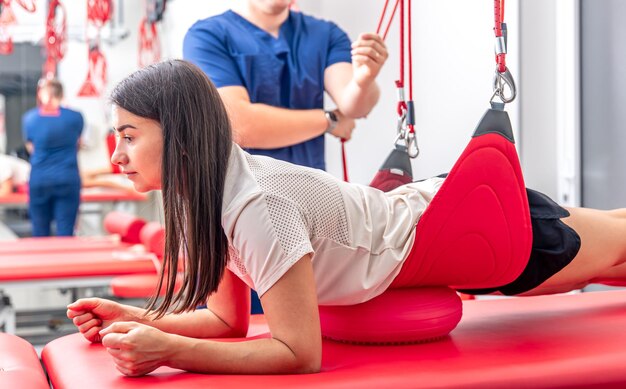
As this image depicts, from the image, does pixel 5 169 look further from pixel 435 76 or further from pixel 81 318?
pixel 81 318

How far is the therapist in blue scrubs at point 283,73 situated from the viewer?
75.4 inches

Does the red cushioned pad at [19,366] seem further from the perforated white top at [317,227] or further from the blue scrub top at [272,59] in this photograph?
the blue scrub top at [272,59]

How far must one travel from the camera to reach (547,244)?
5.17 ft

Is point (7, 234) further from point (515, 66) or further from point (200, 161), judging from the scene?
point (200, 161)

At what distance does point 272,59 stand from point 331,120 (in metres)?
0.21

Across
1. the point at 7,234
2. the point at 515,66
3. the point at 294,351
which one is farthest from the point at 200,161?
the point at 7,234

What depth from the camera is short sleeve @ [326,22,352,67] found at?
6.96 feet

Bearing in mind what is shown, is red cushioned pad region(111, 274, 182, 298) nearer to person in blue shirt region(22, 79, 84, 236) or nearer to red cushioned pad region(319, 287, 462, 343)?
red cushioned pad region(319, 287, 462, 343)

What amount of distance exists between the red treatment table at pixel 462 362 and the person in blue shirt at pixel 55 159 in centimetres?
449

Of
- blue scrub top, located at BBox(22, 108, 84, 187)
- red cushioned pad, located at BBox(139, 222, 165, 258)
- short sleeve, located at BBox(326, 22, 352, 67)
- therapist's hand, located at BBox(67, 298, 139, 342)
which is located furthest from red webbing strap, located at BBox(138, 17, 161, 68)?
therapist's hand, located at BBox(67, 298, 139, 342)

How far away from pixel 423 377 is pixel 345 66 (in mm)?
1066

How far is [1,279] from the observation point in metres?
3.39

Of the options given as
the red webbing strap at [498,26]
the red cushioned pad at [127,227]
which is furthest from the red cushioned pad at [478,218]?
the red cushioned pad at [127,227]

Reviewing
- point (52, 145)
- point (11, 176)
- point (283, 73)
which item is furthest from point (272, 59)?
point (11, 176)
